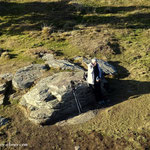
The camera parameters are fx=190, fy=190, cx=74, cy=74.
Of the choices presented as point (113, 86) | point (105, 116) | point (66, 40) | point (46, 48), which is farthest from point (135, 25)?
point (105, 116)

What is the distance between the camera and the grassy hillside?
9195mm

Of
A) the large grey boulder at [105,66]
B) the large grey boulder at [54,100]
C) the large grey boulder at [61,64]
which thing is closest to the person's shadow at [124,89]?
the large grey boulder at [105,66]

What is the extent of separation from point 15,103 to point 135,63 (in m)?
9.97

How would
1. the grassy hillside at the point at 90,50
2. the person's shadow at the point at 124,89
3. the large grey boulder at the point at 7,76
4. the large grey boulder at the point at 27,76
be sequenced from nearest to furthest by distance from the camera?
the grassy hillside at the point at 90,50
the person's shadow at the point at 124,89
the large grey boulder at the point at 27,76
the large grey boulder at the point at 7,76

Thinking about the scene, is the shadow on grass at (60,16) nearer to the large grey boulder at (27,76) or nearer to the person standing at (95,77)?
the large grey boulder at (27,76)

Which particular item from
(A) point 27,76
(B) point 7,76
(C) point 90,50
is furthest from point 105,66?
(B) point 7,76

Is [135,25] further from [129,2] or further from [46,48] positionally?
[46,48]

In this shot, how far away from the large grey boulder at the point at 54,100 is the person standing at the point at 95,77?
1.17 feet

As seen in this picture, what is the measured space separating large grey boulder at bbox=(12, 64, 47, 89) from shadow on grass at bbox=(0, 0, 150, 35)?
10849 millimetres

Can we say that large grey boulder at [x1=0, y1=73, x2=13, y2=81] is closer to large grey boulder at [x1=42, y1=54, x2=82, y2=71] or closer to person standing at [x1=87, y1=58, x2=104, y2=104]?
large grey boulder at [x1=42, y1=54, x2=82, y2=71]

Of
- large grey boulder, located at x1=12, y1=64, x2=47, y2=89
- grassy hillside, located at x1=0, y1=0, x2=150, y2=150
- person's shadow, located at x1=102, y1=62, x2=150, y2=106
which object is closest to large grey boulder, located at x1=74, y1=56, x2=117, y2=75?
person's shadow, located at x1=102, y1=62, x2=150, y2=106

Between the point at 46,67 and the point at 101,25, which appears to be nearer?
the point at 46,67

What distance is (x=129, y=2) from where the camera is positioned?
31.2 metres

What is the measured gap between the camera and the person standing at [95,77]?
35.5 ft
